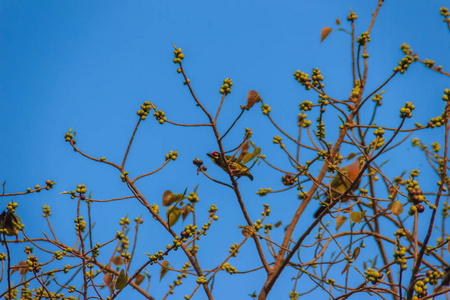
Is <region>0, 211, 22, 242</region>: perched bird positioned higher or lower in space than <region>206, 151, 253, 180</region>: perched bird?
lower

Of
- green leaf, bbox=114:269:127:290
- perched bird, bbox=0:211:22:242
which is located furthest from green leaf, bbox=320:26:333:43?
perched bird, bbox=0:211:22:242

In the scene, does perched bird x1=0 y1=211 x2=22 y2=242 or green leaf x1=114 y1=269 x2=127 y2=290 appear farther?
perched bird x1=0 y1=211 x2=22 y2=242

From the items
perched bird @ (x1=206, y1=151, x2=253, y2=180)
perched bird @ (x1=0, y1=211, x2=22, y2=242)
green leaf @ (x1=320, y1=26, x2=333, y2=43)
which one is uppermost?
green leaf @ (x1=320, y1=26, x2=333, y2=43)

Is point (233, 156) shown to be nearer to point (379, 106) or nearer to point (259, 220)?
point (259, 220)

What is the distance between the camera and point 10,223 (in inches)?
126

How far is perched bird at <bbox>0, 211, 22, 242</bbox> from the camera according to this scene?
10.3 feet

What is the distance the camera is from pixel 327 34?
3748 mm

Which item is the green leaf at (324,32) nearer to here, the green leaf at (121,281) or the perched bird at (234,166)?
the perched bird at (234,166)

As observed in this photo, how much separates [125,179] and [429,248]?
1.77 meters

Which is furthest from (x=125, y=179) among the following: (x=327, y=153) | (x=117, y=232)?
(x=327, y=153)

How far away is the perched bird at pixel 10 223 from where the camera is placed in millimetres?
3135

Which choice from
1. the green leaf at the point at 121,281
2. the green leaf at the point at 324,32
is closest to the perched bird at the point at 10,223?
the green leaf at the point at 121,281

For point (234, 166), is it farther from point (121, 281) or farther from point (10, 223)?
point (10, 223)

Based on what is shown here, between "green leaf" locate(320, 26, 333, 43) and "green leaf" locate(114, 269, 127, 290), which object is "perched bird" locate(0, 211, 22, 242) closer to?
"green leaf" locate(114, 269, 127, 290)
